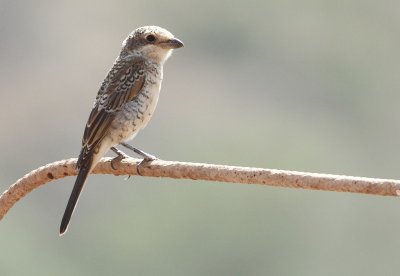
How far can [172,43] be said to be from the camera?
7250mm

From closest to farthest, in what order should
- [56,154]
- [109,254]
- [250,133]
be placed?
[109,254] < [56,154] < [250,133]

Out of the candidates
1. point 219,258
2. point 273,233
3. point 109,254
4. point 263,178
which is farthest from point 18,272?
point 263,178

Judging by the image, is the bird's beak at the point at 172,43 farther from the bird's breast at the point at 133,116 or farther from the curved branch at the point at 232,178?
the curved branch at the point at 232,178

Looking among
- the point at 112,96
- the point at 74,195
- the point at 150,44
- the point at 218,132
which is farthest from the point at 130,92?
the point at 218,132

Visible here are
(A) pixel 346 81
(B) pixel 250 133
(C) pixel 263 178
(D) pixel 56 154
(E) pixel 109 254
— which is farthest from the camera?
(A) pixel 346 81

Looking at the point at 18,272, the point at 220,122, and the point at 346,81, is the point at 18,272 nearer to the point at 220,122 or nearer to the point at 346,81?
the point at 220,122

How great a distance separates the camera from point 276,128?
354 ft

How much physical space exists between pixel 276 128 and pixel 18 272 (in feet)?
94.3

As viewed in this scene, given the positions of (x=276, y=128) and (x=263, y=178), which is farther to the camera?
(x=276, y=128)

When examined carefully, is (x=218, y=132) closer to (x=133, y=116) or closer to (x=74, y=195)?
(x=133, y=116)

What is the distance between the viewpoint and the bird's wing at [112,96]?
707 centimetres

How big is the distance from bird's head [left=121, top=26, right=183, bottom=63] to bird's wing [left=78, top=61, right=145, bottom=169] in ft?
0.27

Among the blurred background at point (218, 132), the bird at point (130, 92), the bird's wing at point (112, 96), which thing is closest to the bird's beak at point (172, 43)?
the bird at point (130, 92)

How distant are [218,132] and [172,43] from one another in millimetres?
100075
